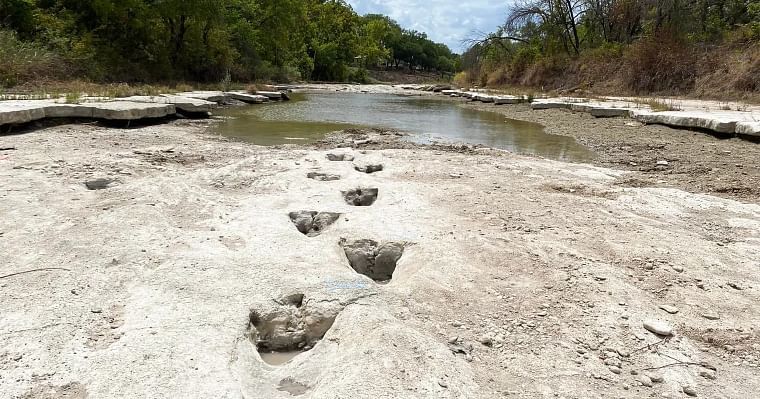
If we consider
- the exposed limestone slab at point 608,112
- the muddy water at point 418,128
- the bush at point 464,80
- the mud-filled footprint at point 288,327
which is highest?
the bush at point 464,80

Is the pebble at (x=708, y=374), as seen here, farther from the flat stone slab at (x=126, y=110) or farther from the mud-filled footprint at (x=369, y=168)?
the flat stone slab at (x=126, y=110)

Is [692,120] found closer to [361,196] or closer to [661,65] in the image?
[361,196]

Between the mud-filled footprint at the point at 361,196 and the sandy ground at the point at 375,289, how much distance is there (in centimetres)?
12

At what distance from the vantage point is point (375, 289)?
2.78 metres

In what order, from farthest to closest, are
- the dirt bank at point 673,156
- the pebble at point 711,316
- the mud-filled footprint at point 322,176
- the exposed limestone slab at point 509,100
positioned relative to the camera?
the exposed limestone slab at point 509,100, the dirt bank at point 673,156, the mud-filled footprint at point 322,176, the pebble at point 711,316

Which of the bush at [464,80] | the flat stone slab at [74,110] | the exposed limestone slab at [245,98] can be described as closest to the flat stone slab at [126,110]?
Answer: the flat stone slab at [74,110]

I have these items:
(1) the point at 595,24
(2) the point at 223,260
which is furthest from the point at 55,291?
(1) the point at 595,24

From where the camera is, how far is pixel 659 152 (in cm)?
764

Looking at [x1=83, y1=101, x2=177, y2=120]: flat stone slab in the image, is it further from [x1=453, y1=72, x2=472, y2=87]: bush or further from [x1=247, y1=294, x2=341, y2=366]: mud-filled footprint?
[x1=453, y1=72, x2=472, y2=87]: bush

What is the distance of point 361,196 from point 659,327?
9.34ft

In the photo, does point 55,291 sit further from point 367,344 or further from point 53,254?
point 367,344

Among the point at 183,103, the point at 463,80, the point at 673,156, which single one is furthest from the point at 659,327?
the point at 463,80

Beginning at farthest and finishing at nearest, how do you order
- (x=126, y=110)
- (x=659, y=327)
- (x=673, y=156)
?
(x=126, y=110)
(x=673, y=156)
(x=659, y=327)

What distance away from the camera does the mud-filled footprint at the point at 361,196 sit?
4.65 meters
